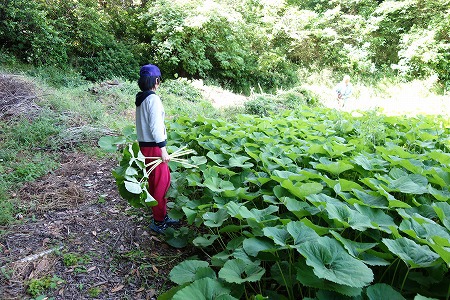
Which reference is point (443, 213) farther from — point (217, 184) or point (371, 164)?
point (217, 184)

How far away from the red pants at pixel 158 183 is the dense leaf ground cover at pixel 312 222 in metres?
0.10

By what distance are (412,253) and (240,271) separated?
2.52ft

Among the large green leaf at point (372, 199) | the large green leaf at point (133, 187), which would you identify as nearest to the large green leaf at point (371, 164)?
the large green leaf at point (372, 199)

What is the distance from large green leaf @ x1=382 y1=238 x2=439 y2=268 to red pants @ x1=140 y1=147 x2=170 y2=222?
169 centimetres

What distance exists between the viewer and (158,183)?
2.61 meters

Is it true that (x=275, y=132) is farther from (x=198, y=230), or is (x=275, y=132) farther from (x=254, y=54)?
(x=254, y=54)

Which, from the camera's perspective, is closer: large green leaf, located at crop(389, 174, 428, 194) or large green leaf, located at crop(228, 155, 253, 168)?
large green leaf, located at crop(389, 174, 428, 194)

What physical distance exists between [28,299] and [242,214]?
137cm

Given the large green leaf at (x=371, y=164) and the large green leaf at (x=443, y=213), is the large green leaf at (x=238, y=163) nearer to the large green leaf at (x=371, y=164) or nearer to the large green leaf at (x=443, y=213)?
the large green leaf at (x=371, y=164)

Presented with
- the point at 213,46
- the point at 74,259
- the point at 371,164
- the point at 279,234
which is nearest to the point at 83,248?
the point at 74,259

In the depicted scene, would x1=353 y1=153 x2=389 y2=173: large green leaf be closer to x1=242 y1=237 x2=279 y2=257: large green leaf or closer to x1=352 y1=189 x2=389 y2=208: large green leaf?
x1=352 y1=189 x2=389 y2=208: large green leaf

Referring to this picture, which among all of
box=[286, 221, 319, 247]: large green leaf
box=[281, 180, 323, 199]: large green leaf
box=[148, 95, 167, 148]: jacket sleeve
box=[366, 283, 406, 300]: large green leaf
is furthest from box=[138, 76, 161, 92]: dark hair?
box=[366, 283, 406, 300]: large green leaf

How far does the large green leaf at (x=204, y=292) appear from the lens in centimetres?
133

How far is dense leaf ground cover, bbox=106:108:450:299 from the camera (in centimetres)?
138
